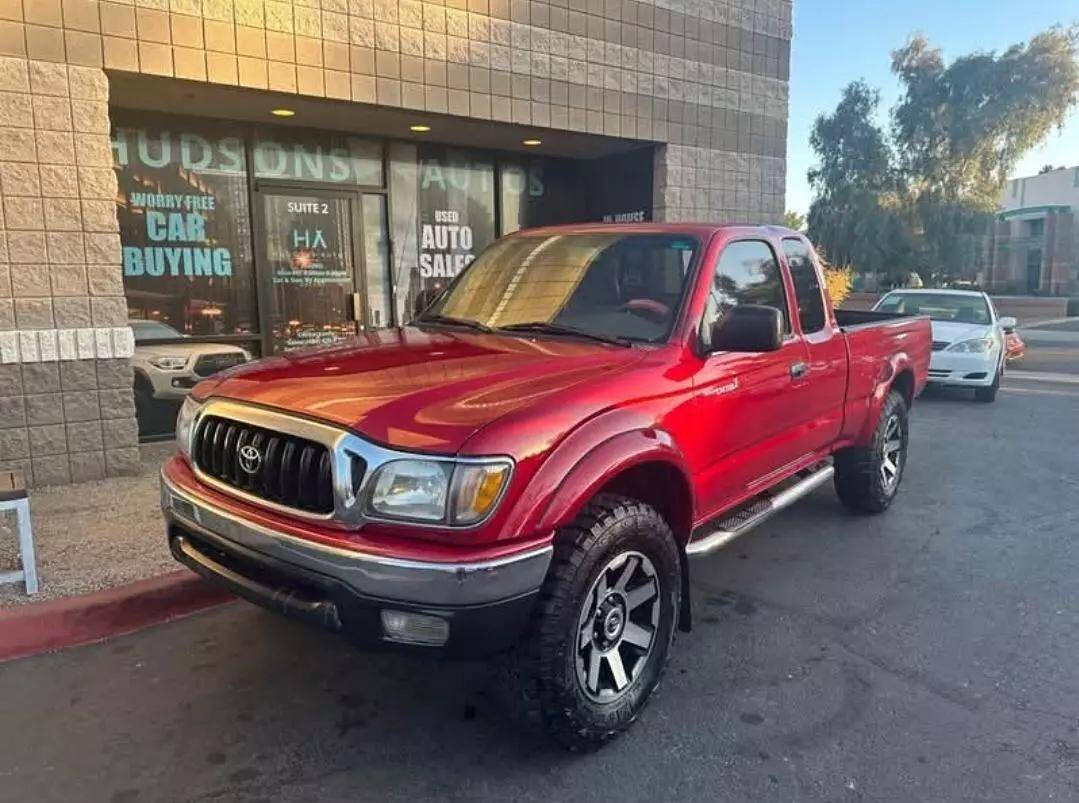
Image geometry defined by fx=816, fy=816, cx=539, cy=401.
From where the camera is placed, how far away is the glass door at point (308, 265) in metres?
8.22

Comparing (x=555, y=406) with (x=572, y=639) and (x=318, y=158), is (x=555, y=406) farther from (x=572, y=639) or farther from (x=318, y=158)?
(x=318, y=158)

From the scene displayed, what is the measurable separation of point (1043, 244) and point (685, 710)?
5090cm

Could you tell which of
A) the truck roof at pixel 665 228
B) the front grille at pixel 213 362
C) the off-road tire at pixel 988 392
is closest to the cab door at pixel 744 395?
the truck roof at pixel 665 228

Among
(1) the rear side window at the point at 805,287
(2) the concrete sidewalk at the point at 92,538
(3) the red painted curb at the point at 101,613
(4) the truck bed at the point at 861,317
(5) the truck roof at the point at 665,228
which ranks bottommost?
(3) the red painted curb at the point at 101,613

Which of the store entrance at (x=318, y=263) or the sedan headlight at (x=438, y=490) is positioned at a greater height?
the store entrance at (x=318, y=263)

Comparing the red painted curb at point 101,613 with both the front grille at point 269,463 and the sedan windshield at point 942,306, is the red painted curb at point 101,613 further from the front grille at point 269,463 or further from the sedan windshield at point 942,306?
the sedan windshield at point 942,306

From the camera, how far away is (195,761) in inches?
116

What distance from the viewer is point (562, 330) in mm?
3770

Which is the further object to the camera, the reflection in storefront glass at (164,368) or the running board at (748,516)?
the reflection in storefront glass at (164,368)

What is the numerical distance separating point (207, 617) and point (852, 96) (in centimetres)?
3370

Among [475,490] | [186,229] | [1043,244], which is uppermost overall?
[1043,244]

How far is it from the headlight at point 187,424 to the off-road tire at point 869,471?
4.16 meters

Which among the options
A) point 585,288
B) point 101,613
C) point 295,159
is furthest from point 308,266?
point 585,288

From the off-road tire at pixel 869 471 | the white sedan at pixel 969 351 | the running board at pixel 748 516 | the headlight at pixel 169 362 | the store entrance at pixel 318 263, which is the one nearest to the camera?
the running board at pixel 748 516
